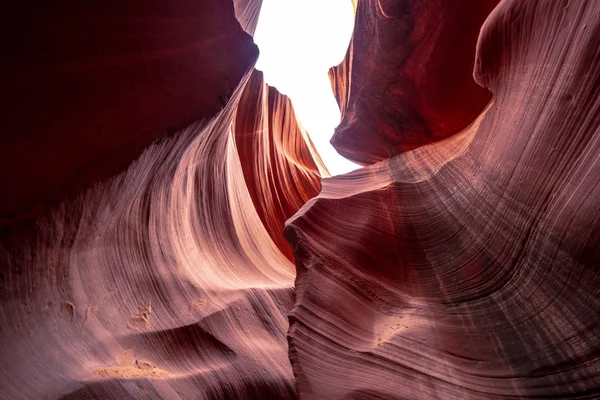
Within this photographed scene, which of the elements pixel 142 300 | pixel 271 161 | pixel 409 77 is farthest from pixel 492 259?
pixel 271 161

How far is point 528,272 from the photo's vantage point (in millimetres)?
2463

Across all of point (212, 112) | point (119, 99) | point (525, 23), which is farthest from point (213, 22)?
point (525, 23)

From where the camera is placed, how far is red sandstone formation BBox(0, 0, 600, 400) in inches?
90.0

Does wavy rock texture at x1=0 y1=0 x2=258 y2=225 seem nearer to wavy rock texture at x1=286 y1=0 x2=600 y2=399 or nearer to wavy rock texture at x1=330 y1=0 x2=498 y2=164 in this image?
wavy rock texture at x1=286 y1=0 x2=600 y2=399

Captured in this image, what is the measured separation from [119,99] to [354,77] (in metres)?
6.66

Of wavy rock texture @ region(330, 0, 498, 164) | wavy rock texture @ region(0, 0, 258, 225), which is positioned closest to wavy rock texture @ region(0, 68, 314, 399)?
wavy rock texture @ region(0, 0, 258, 225)

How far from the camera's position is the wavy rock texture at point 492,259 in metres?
2.11

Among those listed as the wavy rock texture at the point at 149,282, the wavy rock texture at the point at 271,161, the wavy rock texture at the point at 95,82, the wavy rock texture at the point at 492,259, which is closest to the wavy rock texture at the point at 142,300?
the wavy rock texture at the point at 149,282

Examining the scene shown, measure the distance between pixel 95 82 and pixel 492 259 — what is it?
332cm

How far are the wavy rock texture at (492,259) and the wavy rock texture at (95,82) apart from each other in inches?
71.2

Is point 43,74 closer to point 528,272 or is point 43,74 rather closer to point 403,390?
point 403,390

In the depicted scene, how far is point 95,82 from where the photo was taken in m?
3.17

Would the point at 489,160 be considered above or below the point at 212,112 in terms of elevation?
below

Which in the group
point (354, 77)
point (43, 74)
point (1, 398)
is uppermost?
point (354, 77)
